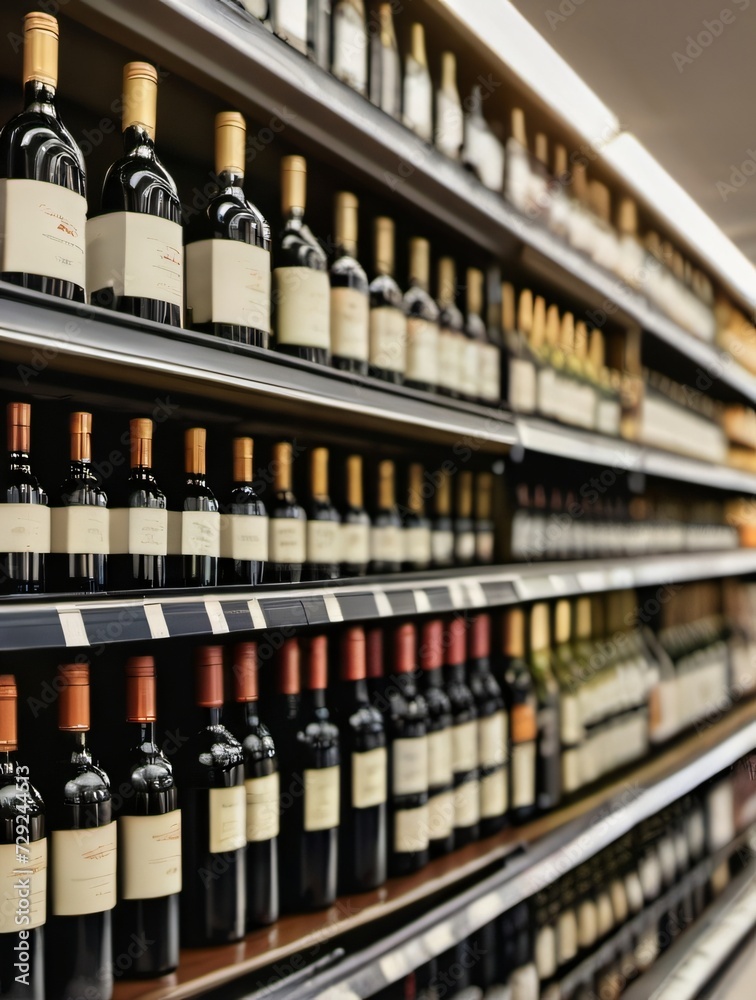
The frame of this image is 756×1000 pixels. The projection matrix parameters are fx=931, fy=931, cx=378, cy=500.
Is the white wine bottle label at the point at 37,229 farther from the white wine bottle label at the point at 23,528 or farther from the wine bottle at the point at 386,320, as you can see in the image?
A: the wine bottle at the point at 386,320

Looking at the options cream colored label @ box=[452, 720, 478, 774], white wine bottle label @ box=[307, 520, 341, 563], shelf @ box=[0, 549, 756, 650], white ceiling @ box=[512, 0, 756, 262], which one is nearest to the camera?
shelf @ box=[0, 549, 756, 650]

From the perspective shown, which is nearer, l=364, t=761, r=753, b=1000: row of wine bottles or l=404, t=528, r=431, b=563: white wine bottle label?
l=404, t=528, r=431, b=563: white wine bottle label

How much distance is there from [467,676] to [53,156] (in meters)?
1.38

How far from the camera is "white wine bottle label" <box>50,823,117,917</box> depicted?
1146 millimetres

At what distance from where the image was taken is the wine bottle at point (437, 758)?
1812mm

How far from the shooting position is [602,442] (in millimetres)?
2359

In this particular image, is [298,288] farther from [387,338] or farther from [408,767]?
[408,767]

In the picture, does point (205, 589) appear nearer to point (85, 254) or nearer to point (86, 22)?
point (85, 254)

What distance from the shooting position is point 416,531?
6.24 ft

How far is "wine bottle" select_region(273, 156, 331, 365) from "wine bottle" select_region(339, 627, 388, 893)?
1.63 feet

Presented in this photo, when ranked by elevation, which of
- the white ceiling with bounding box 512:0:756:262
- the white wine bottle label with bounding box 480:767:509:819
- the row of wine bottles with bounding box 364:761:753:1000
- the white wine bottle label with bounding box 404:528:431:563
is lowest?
the row of wine bottles with bounding box 364:761:753:1000

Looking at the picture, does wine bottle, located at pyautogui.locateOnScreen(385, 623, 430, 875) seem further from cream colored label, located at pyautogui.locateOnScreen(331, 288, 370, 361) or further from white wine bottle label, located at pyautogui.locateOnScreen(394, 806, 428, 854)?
cream colored label, located at pyautogui.locateOnScreen(331, 288, 370, 361)

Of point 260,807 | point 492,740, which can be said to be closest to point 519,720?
point 492,740

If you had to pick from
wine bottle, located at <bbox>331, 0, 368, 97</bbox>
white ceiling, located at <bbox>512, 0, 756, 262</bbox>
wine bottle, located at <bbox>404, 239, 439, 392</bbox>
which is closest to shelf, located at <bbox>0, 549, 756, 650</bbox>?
wine bottle, located at <bbox>404, 239, 439, 392</bbox>
